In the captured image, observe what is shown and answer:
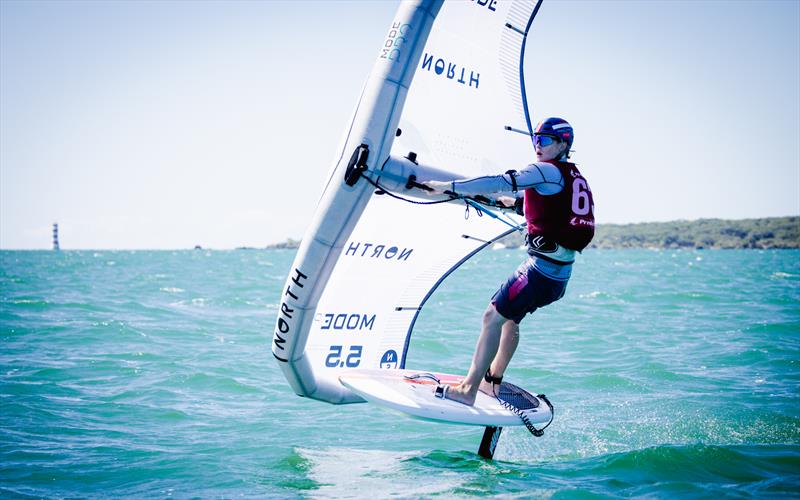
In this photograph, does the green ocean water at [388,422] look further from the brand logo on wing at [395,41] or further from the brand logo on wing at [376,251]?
the brand logo on wing at [395,41]

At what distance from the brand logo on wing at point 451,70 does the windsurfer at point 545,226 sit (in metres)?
1.11

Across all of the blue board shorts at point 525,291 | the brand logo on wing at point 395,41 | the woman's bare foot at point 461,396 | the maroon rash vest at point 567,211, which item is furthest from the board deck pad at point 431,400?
the brand logo on wing at point 395,41

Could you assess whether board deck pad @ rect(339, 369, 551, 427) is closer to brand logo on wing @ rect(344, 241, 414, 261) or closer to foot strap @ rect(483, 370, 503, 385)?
foot strap @ rect(483, 370, 503, 385)

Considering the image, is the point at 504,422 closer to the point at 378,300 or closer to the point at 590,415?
the point at 378,300

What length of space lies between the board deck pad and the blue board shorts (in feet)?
2.60

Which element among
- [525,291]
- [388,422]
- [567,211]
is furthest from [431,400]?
[388,422]

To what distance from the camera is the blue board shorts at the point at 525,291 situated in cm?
480

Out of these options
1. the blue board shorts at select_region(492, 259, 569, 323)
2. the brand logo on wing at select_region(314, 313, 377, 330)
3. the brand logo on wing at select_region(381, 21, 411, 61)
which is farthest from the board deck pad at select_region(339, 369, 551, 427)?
the brand logo on wing at select_region(381, 21, 411, 61)

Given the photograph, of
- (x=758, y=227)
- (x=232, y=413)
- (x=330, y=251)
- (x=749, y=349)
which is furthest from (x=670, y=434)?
(x=758, y=227)

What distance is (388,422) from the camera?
7.48 metres

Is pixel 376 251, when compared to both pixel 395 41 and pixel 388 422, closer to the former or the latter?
pixel 395 41

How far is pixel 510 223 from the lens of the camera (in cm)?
580

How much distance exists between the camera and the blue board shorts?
4.80 metres

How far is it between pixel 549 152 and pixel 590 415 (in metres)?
4.04
